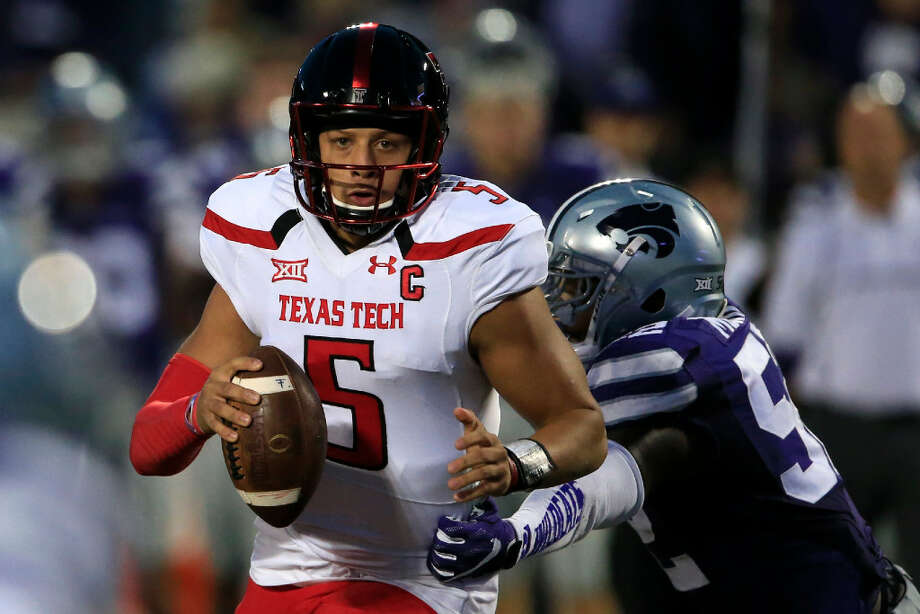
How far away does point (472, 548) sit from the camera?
2.50 meters

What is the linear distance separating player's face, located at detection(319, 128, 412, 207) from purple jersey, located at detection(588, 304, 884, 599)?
592mm

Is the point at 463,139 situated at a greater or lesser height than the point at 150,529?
greater

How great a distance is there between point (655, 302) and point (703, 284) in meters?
0.11

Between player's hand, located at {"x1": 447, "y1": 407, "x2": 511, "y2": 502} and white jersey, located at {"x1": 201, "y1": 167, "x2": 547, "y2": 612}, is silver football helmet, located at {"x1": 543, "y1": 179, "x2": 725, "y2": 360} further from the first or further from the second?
player's hand, located at {"x1": 447, "y1": 407, "x2": 511, "y2": 502}

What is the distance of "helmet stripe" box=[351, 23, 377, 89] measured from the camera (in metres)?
2.68

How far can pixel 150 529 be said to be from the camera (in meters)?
5.55

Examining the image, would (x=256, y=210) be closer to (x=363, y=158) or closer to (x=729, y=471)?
(x=363, y=158)

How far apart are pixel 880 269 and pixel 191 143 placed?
3.73 metres

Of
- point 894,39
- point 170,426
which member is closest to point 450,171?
point 170,426

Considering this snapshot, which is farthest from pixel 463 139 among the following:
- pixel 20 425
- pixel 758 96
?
pixel 20 425

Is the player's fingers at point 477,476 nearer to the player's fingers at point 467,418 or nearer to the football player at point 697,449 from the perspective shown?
the player's fingers at point 467,418

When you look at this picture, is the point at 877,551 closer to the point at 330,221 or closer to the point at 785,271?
the point at 330,221

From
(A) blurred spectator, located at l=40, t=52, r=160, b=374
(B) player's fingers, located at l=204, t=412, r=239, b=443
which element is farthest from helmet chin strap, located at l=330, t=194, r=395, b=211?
(A) blurred spectator, located at l=40, t=52, r=160, b=374

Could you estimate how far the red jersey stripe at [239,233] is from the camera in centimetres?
272
